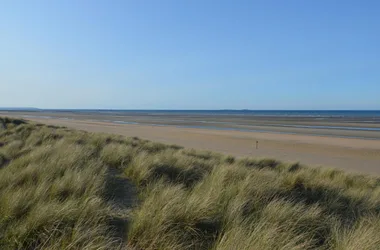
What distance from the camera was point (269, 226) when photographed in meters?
4.09

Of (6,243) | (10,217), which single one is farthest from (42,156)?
(6,243)

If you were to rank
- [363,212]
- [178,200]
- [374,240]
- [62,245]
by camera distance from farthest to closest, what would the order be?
1. [363,212]
2. [178,200]
3. [374,240]
4. [62,245]

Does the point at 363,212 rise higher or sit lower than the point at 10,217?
lower

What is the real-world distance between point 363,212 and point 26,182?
5830mm

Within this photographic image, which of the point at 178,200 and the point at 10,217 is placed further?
the point at 178,200

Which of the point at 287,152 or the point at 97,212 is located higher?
the point at 97,212

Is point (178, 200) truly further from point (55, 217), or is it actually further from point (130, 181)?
point (130, 181)

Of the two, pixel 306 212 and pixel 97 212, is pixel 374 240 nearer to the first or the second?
pixel 306 212

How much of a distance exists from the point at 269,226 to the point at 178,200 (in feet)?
4.28

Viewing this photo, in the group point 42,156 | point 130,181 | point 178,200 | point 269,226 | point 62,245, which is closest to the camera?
point 62,245

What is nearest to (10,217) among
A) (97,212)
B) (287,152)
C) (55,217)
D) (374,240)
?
(55,217)

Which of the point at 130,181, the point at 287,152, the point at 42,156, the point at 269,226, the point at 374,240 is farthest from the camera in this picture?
the point at 287,152

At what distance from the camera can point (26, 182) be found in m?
5.70

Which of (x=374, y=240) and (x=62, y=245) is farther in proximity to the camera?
(x=374, y=240)
